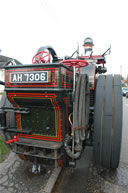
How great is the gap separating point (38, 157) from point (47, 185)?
1.77ft

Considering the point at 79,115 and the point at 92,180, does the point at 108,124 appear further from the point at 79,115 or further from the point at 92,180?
the point at 92,180

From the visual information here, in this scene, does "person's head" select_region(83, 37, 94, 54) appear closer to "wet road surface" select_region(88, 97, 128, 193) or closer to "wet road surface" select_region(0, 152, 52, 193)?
"wet road surface" select_region(88, 97, 128, 193)

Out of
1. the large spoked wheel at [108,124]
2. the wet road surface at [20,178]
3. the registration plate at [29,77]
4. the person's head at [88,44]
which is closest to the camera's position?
the registration plate at [29,77]

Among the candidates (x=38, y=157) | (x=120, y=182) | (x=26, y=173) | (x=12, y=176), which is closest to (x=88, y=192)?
(x=120, y=182)

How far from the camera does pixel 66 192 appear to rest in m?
2.35

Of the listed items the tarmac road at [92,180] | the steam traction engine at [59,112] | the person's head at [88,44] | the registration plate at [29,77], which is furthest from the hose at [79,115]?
the person's head at [88,44]

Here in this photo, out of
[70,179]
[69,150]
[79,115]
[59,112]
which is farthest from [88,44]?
[70,179]

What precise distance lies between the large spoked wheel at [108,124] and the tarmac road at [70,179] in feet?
1.69

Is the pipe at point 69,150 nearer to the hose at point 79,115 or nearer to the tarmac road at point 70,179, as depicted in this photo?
the hose at point 79,115

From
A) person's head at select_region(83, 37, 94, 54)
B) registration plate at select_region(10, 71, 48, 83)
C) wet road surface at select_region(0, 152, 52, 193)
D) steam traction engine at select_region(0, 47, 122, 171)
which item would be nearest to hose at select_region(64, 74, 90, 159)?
steam traction engine at select_region(0, 47, 122, 171)

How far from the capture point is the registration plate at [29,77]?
2.01 m

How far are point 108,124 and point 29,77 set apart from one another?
136 cm

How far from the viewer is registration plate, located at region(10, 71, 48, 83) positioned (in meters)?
2.01

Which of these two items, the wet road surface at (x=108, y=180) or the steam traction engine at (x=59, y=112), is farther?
the wet road surface at (x=108, y=180)
